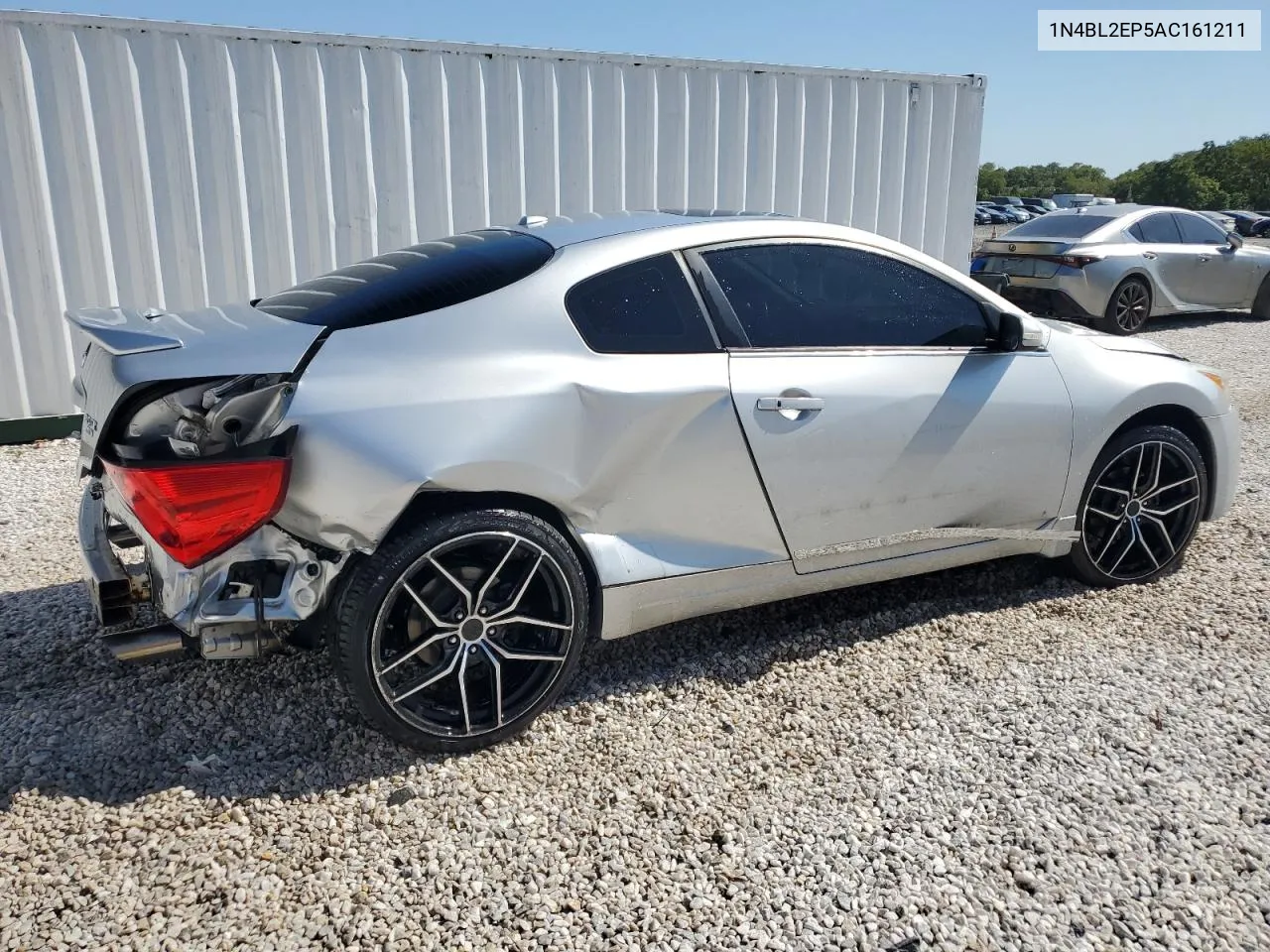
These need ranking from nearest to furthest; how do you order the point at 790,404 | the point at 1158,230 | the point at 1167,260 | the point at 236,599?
1. the point at 236,599
2. the point at 790,404
3. the point at 1167,260
4. the point at 1158,230

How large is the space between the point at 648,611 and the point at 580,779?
1.90 feet

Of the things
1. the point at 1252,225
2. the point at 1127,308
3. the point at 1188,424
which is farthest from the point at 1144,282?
the point at 1252,225

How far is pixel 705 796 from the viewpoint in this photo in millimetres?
2887

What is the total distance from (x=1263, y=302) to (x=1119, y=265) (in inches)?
133

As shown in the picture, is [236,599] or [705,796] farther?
[705,796]

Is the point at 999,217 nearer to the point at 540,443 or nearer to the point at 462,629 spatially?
the point at 540,443

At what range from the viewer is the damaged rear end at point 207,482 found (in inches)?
103

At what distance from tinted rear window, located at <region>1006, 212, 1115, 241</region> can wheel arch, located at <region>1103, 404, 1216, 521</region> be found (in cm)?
779

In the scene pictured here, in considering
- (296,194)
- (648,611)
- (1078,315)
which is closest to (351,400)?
(648,611)

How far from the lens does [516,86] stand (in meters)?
7.64

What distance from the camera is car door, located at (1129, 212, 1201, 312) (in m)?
11.7

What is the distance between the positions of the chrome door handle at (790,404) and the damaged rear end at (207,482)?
4.53 feet

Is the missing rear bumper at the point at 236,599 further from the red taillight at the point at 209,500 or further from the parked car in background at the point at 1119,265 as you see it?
the parked car in background at the point at 1119,265

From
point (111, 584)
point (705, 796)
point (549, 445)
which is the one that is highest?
point (549, 445)
